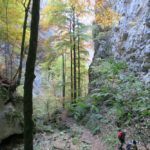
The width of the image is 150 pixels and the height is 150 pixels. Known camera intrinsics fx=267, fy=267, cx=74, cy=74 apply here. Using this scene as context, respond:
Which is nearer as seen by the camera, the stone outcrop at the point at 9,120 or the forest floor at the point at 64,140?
the stone outcrop at the point at 9,120

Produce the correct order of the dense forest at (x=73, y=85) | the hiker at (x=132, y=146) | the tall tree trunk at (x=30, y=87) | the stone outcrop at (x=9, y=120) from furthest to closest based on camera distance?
the stone outcrop at (x=9, y=120)
the hiker at (x=132, y=146)
the dense forest at (x=73, y=85)
the tall tree trunk at (x=30, y=87)

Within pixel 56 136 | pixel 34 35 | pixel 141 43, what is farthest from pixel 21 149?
pixel 141 43

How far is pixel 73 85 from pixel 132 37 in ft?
23.9

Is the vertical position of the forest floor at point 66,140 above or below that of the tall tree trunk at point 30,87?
below

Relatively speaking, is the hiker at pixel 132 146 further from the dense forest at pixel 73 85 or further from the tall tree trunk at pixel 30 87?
the tall tree trunk at pixel 30 87

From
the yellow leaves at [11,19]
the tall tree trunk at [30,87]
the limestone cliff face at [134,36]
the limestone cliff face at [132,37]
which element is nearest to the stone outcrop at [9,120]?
the yellow leaves at [11,19]

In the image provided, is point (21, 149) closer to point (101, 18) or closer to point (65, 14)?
point (101, 18)

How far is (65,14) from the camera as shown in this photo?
65.3 feet

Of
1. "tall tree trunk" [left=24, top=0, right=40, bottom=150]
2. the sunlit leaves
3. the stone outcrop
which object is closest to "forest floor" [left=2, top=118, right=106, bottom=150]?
the stone outcrop

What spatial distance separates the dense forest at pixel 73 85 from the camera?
6.62 m

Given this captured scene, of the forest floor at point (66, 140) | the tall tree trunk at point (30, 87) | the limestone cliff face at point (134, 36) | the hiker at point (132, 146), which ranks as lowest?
the forest floor at point (66, 140)

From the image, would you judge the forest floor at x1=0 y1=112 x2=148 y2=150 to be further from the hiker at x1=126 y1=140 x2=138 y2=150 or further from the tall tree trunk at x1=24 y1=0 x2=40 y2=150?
the tall tree trunk at x1=24 y1=0 x2=40 y2=150

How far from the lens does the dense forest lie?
6617 millimetres

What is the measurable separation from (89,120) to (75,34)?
6.76 meters
